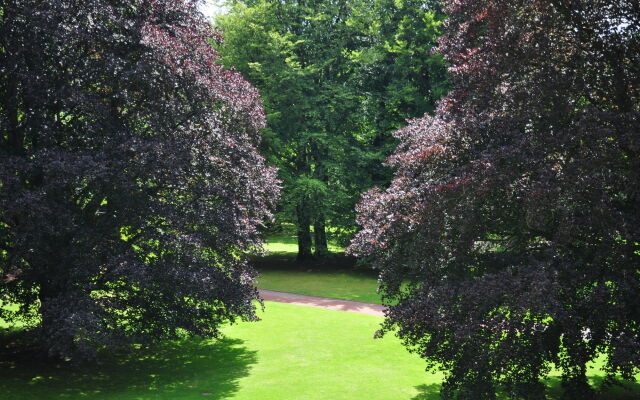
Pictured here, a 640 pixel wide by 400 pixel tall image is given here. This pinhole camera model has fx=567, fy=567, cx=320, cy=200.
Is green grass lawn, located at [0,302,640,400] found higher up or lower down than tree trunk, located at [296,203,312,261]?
lower down

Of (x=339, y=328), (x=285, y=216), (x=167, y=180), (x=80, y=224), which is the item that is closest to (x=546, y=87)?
(x=167, y=180)

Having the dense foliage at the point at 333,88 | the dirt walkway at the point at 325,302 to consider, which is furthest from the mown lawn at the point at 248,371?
the dense foliage at the point at 333,88

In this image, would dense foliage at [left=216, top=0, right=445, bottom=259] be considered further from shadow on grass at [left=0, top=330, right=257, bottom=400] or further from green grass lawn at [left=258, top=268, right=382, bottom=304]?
shadow on grass at [left=0, top=330, right=257, bottom=400]

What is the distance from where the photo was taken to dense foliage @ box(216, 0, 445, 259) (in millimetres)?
31859

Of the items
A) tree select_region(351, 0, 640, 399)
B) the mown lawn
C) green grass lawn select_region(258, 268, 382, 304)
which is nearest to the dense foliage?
green grass lawn select_region(258, 268, 382, 304)

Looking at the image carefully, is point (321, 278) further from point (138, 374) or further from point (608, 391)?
point (608, 391)

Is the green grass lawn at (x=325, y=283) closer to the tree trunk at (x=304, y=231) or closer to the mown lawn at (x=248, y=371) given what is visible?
the tree trunk at (x=304, y=231)

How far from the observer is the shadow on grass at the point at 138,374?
11.7m

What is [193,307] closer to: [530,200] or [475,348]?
[475,348]

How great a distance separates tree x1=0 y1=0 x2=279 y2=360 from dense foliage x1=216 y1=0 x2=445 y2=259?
18045 millimetres

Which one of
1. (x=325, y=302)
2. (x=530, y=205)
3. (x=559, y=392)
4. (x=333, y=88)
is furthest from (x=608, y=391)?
(x=333, y=88)

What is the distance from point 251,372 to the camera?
13297mm

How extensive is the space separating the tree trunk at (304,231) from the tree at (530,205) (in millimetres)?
22315

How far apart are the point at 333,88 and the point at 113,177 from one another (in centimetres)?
2320
